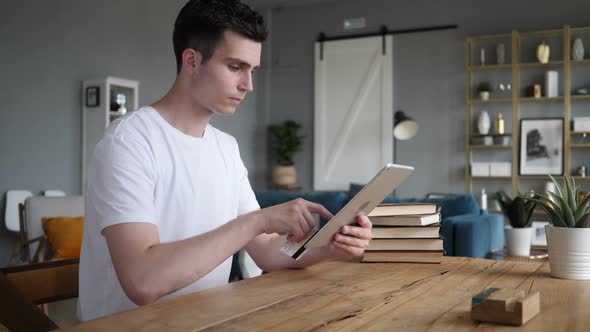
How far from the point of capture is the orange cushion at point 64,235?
13.9 feet

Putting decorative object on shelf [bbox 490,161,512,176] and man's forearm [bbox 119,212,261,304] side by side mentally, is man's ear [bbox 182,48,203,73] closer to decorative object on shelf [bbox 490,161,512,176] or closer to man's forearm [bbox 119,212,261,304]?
man's forearm [bbox 119,212,261,304]

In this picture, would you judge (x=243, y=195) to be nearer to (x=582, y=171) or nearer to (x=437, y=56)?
(x=582, y=171)

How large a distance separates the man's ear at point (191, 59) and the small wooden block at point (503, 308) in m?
→ 0.91

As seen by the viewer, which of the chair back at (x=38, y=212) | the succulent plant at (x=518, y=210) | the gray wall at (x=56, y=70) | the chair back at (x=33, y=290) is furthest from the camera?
the gray wall at (x=56, y=70)

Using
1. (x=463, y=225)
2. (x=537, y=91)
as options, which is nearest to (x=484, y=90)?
(x=537, y=91)

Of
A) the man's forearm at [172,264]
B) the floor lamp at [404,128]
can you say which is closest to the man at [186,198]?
the man's forearm at [172,264]

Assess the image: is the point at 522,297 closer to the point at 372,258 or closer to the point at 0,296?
the point at 372,258

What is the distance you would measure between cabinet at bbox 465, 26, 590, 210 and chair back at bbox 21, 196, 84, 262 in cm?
470

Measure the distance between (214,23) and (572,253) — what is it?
103cm

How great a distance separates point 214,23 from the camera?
1499 mm

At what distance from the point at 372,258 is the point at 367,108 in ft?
21.3

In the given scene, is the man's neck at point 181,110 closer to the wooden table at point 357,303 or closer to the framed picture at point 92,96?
the wooden table at point 357,303

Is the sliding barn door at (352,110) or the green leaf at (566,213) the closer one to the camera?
the green leaf at (566,213)

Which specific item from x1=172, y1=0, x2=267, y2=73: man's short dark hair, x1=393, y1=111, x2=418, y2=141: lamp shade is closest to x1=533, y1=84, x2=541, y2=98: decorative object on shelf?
x1=393, y1=111, x2=418, y2=141: lamp shade
